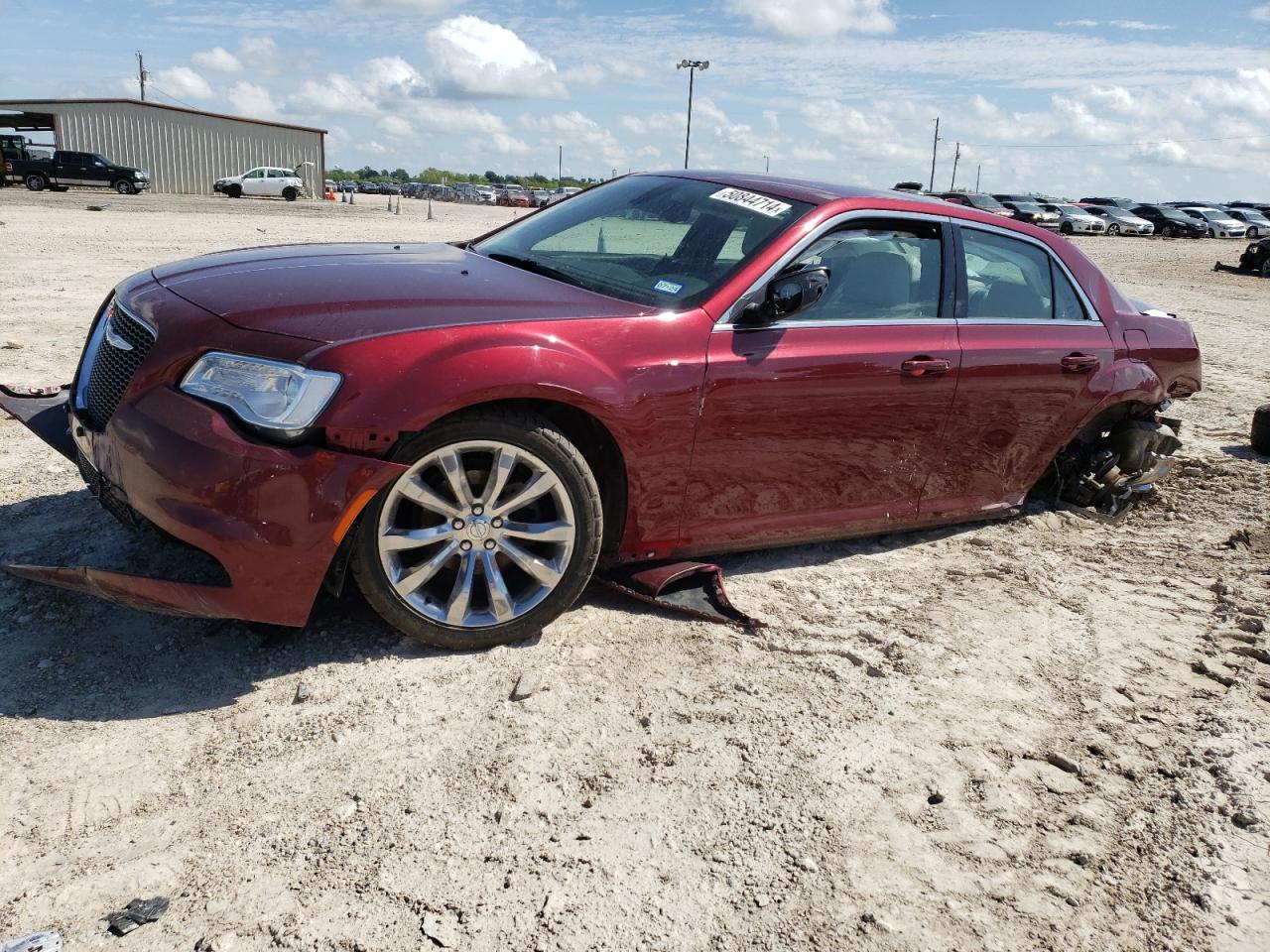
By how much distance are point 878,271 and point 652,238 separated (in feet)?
3.13

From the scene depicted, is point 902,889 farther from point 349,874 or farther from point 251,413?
point 251,413

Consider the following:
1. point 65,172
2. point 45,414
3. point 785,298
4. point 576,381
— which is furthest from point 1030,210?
point 45,414

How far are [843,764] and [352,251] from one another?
2772 mm

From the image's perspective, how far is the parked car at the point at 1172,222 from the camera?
4994 cm

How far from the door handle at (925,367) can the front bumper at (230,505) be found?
2.16 meters

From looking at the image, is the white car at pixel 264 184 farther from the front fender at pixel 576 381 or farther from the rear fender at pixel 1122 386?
the front fender at pixel 576 381

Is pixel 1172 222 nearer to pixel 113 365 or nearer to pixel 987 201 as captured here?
pixel 987 201

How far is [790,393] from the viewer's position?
3879 millimetres

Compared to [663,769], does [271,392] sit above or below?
above

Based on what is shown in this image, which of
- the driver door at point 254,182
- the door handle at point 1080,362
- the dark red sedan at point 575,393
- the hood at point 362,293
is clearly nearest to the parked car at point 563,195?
the dark red sedan at point 575,393

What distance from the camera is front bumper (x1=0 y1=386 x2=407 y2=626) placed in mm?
2957

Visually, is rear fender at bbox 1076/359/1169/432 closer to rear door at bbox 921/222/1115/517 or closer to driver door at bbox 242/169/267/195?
rear door at bbox 921/222/1115/517

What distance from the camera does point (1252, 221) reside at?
179ft

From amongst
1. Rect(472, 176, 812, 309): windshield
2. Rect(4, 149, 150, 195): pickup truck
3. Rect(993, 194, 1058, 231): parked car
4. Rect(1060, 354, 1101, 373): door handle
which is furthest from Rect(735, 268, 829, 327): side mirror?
Rect(993, 194, 1058, 231): parked car
